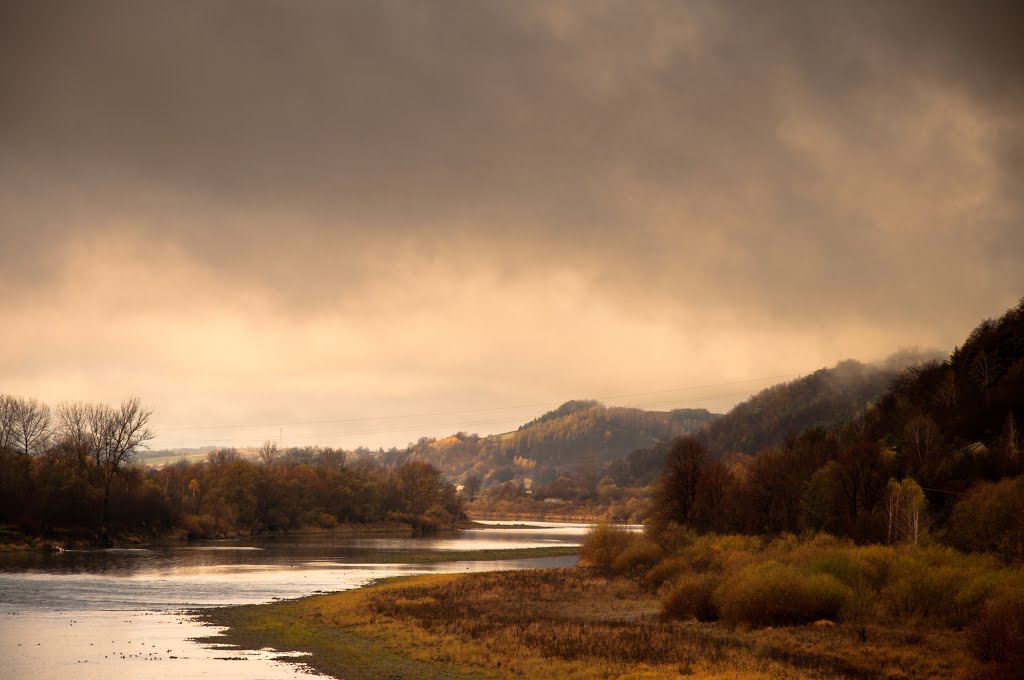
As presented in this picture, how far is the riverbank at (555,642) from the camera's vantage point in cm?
3219

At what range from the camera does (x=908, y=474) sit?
7131 centimetres

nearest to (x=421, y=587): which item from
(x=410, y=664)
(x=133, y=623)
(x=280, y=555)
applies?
(x=133, y=623)

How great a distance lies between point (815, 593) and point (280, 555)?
86.2 metres

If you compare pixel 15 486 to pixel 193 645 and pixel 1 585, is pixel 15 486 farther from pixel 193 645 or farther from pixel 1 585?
pixel 193 645

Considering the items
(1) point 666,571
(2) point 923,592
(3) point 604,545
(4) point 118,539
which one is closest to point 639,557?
(3) point 604,545

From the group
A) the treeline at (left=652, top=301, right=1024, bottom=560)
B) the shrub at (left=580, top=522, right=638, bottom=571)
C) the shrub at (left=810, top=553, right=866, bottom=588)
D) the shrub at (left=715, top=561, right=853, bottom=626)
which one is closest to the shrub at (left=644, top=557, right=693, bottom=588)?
the treeline at (left=652, top=301, right=1024, bottom=560)

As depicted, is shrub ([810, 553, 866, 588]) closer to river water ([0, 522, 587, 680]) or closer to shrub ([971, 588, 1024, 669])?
shrub ([971, 588, 1024, 669])

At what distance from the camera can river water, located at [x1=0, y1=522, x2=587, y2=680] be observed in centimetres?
3453

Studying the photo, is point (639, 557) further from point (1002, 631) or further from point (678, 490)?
point (1002, 631)

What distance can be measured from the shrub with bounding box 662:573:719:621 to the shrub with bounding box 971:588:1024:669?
16.1 meters

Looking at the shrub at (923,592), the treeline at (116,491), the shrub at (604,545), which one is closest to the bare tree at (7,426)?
the treeline at (116,491)

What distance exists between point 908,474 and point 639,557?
86.1 feet

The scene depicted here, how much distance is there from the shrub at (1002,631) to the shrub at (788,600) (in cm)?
992

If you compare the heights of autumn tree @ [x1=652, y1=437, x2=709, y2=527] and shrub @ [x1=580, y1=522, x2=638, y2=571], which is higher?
autumn tree @ [x1=652, y1=437, x2=709, y2=527]
